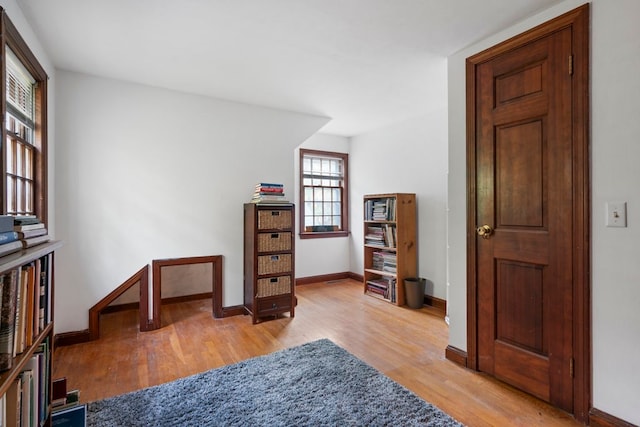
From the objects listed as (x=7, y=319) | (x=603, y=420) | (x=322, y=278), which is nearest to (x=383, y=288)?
(x=322, y=278)

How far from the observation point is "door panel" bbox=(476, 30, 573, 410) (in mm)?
1791

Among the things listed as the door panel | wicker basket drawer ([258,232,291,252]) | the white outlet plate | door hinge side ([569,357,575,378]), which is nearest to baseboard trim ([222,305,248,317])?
wicker basket drawer ([258,232,291,252])

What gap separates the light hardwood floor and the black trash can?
0.11m

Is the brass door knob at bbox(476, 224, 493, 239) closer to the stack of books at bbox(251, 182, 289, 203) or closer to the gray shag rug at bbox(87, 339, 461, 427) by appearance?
the gray shag rug at bbox(87, 339, 461, 427)

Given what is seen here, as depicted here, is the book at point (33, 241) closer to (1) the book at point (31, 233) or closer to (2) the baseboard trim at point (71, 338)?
(1) the book at point (31, 233)

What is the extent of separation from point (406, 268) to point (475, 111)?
224cm

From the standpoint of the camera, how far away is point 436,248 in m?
3.86

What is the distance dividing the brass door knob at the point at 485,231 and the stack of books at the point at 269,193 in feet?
6.32

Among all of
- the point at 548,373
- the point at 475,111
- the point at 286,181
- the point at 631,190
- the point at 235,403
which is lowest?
the point at 235,403

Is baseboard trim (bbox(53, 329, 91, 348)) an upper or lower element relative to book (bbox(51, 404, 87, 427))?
lower

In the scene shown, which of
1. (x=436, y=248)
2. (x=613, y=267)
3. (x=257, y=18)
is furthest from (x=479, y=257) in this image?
(x=257, y=18)

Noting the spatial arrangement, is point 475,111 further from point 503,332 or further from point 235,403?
point 235,403

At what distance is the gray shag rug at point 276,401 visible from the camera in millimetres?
1703

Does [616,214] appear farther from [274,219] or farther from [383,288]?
[383,288]
